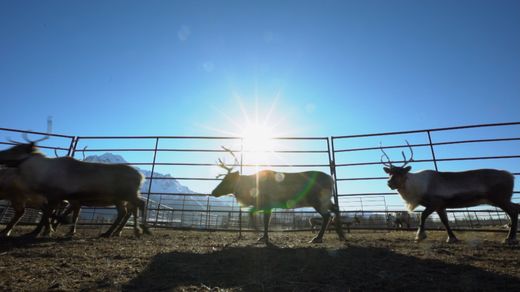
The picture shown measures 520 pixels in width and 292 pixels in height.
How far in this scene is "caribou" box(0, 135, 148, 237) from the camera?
5.07m

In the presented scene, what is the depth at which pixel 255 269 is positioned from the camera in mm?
2771

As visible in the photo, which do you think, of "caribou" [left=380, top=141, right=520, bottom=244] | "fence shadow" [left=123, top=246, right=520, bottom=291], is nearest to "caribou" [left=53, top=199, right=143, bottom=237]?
"fence shadow" [left=123, top=246, right=520, bottom=291]

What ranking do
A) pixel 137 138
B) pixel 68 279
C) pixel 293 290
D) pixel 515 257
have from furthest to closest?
pixel 137 138 → pixel 515 257 → pixel 68 279 → pixel 293 290

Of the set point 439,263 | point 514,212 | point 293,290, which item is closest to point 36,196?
point 293,290

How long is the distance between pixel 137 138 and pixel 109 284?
7480mm

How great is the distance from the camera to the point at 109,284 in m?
2.17

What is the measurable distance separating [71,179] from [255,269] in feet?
13.7

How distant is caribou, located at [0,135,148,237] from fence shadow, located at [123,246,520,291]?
8.65ft

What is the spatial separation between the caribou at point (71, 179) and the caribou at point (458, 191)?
5.58 m

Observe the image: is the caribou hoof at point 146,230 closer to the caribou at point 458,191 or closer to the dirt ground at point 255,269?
the dirt ground at point 255,269

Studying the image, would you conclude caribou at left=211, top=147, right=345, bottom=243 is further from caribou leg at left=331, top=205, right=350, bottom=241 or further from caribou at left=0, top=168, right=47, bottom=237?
caribou at left=0, top=168, right=47, bottom=237

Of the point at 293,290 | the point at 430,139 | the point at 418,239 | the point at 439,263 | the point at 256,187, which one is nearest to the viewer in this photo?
the point at 293,290

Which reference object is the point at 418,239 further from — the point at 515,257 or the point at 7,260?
the point at 7,260

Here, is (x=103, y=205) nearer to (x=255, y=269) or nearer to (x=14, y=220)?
(x=14, y=220)
